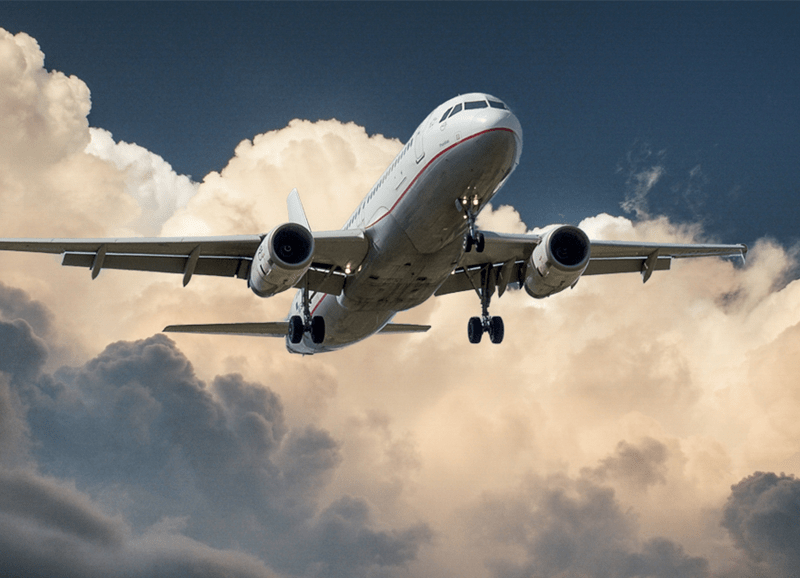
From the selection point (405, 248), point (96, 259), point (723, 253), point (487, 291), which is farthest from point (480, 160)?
point (723, 253)

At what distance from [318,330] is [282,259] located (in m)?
6.39

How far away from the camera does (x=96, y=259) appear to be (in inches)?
938

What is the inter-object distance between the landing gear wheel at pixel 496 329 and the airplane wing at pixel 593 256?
1606mm

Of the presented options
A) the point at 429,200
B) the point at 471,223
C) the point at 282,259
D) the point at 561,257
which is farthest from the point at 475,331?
the point at 282,259

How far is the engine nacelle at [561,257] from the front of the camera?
2405cm

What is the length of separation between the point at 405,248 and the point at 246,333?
41.5 feet

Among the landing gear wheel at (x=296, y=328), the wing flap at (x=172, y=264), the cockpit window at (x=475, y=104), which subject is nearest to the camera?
the cockpit window at (x=475, y=104)

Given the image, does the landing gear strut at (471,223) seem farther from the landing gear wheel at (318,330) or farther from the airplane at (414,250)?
the landing gear wheel at (318,330)

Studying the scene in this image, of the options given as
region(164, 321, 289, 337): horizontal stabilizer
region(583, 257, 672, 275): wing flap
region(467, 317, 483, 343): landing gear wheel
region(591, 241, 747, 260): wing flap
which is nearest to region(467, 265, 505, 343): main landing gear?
region(467, 317, 483, 343): landing gear wheel

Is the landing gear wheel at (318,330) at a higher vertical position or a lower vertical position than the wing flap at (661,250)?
lower

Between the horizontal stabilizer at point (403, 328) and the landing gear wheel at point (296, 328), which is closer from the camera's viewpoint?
the landing gear wheel at point (296, 328)

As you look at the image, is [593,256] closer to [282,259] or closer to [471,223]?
[471,223]

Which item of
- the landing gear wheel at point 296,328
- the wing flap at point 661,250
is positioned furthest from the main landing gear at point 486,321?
the landing gear wheel at point 296,328

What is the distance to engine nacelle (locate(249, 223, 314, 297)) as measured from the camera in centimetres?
2144
